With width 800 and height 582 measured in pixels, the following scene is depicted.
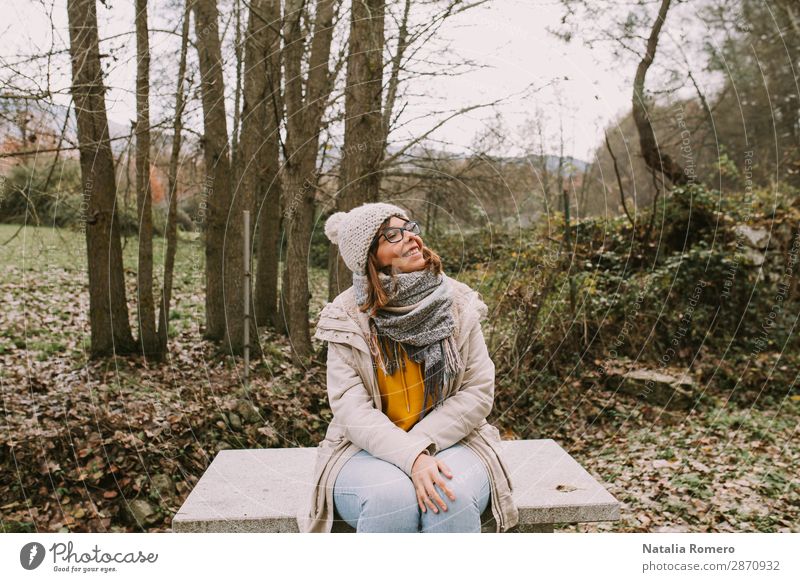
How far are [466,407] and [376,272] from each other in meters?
0.59

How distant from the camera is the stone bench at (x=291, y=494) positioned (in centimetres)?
251

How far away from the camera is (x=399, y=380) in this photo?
2.44 m

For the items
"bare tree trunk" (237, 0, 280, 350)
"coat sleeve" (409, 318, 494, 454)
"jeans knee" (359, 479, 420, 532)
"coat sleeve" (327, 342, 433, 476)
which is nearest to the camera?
"jeans knee" (359, 479, 420, 532)

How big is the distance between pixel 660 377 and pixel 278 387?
309 centimetres

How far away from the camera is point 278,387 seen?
497cm

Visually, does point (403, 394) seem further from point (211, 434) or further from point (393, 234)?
point (211, 434)

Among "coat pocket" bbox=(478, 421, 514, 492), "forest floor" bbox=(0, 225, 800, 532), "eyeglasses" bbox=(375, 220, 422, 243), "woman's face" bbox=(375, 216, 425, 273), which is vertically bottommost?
"forest floor" bbox=(0, 225, 800, 532)

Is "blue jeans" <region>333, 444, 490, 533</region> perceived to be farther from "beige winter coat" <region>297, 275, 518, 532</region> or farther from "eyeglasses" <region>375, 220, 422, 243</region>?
"eyeglasses" <region>375, 220, 422, 243</region>

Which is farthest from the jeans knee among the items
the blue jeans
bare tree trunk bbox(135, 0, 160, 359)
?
bare tree trunk bbox(135, 0, 160, 359)

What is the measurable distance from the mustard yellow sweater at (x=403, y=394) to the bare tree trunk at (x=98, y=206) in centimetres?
282

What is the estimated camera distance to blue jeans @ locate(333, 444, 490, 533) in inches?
83.8

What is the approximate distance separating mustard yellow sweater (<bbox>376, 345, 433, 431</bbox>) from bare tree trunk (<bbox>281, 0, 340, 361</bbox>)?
249 centimetres

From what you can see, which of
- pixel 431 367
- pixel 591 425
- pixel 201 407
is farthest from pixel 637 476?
pixel 201 407

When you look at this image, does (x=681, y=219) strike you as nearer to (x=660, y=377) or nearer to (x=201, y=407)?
(x=660, y=377)
